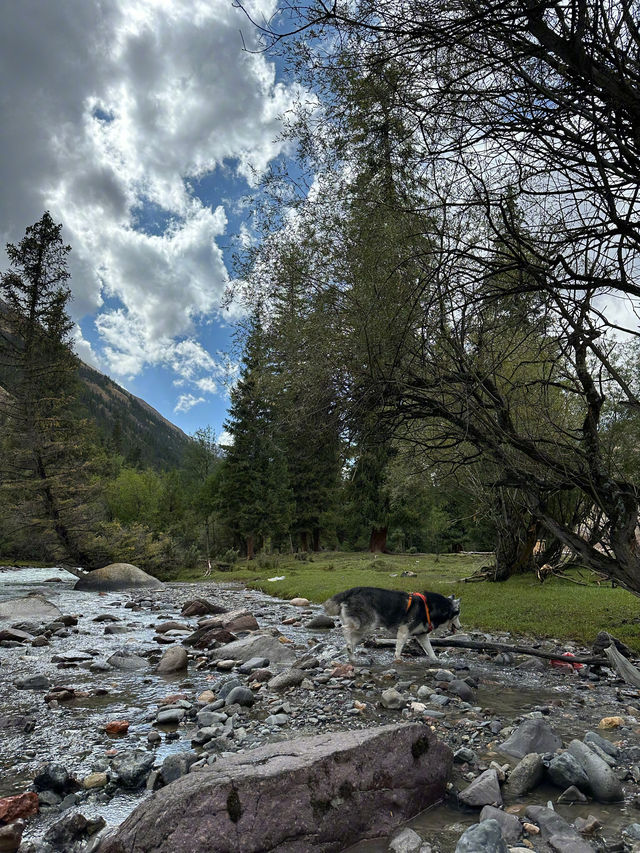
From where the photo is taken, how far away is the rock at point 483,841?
10.5ft

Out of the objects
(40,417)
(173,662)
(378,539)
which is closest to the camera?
(173,662)

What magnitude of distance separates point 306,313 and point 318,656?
6617 mm

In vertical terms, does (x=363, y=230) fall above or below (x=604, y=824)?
above

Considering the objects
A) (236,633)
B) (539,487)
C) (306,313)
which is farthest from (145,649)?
(539,487)

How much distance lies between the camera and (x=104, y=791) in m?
4.51

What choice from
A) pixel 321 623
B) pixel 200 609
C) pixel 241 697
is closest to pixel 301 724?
Result: pixel 241 697

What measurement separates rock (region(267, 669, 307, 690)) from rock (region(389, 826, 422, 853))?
4315mm

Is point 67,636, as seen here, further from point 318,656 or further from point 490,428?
point 490,428

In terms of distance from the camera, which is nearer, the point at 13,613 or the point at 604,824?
the point at 604,824

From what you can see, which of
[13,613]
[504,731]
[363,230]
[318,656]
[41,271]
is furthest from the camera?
[41,271]

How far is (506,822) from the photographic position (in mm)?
3668

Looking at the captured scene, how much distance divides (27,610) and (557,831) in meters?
15.9

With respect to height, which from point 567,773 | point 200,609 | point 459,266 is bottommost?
point 200,609

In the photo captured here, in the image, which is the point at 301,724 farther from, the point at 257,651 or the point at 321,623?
the point at 321,623
